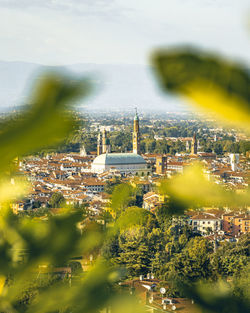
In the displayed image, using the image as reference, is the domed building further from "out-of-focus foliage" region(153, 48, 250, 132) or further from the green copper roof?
"out-of-focus foliage" region(153, 48, 250, 132)

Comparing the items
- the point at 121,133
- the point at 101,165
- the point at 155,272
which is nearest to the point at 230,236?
the point at 155,272

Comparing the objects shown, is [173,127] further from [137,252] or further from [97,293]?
[97,293]

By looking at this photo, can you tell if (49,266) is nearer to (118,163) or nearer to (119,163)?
(118,163)

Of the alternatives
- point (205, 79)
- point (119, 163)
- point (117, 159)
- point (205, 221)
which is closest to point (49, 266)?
point (205, 79)

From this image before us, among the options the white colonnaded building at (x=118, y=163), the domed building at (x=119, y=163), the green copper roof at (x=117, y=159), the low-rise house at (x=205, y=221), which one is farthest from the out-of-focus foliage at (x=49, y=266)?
the green copper roof at (x=117, y=159)

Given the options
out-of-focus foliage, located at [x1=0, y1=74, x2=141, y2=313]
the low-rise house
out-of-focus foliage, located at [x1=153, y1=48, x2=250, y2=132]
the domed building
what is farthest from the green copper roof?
out-of-focus foliage, located at [x1=153, y1=48, x2=250, y2=132]

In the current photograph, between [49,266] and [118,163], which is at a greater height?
[49,266]
